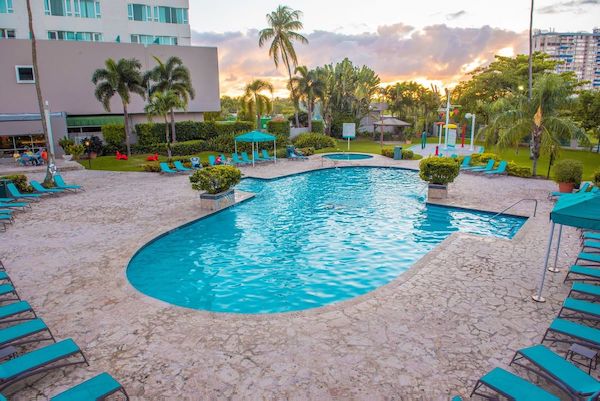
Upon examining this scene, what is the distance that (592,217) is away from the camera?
6.62 meters

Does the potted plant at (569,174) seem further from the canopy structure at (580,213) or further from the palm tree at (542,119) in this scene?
the canopy structure at (580,213)

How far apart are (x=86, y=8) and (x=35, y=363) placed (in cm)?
4575

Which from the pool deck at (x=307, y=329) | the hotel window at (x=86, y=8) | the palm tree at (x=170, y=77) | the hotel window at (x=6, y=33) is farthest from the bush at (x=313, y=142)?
the hotel window at (x=6, y=33)

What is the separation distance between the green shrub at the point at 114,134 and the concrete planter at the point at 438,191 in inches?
1053

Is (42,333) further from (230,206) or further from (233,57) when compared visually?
(233,57)

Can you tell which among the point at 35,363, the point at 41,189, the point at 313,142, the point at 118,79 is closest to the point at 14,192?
the point at 41,189

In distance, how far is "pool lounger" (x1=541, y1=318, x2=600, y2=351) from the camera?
6082 mm

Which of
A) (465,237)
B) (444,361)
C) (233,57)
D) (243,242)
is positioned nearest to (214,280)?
(243,242)

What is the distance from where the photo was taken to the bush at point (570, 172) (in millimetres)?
16938

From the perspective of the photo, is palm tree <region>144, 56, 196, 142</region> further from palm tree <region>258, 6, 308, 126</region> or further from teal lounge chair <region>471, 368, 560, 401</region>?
teal lounge chair <region>471, 368, 560, 401</region>

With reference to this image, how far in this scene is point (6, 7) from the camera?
38.5 metres

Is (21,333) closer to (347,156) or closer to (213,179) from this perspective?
(213,179)

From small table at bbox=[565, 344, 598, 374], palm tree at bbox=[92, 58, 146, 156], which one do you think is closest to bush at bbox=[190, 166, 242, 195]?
small table at bbox=[565, 344, 598, 374]

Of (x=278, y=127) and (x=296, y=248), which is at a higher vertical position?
(x=278, y=127)
